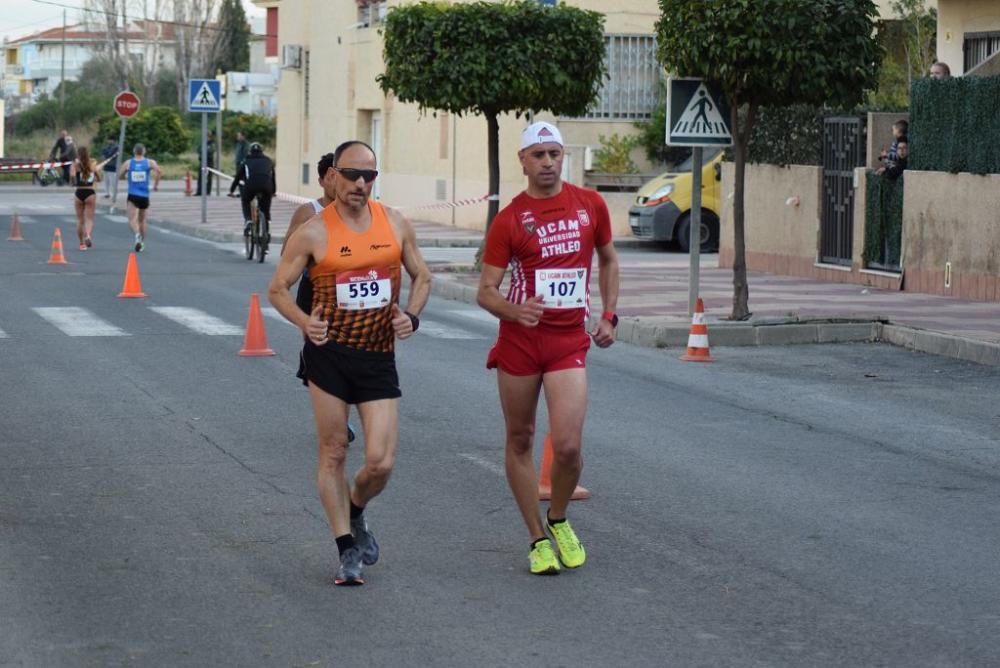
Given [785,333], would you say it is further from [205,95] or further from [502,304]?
[205,95]

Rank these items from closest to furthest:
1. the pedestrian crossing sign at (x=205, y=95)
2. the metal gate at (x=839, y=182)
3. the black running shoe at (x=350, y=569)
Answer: the black running shoe at (x=350, y=569) → the metal gate at (x=839, y=182) → the pedestrian crossing sign at (x=205, y=95)

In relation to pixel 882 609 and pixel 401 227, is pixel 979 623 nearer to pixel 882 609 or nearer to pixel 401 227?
pixel 882 609

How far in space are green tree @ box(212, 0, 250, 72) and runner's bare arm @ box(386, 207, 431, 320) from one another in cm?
9947

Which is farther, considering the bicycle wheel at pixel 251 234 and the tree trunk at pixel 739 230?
the bicycle wheel at pixel 251 234

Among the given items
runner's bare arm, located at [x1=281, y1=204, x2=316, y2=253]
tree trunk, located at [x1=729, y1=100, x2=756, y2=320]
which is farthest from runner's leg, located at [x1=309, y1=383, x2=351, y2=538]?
tree trunk, located at [x1=729, y1=100, x2=756, y2=320]

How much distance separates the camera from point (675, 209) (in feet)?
104

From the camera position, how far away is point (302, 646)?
652 cm

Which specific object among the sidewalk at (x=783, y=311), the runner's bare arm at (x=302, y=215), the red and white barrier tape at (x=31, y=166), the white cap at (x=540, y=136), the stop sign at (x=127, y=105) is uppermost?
the stop sign at (x=127, y=105)

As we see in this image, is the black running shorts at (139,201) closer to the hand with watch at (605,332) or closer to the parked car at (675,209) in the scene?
the parked car at (675,209)

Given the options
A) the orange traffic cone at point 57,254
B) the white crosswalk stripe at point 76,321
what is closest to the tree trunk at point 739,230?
the white crosswalk stripe at point 76,321

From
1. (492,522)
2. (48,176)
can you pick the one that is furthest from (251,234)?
(48,176)

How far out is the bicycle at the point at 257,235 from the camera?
1120 inches

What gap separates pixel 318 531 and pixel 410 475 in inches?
63.0

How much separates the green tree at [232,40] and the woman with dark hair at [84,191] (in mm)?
75987
